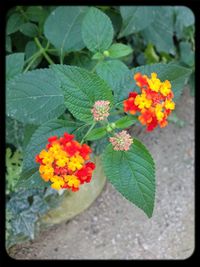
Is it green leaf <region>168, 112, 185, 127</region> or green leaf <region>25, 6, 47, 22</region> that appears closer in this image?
green leaf <region>25, 6, 47, 22</region>

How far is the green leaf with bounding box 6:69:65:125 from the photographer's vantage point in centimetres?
115

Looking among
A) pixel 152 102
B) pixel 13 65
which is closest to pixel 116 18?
pixel 13 65

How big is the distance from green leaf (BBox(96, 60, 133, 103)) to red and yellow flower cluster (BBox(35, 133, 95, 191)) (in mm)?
173

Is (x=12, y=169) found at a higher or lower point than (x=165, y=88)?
lower

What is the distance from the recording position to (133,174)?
1006 millimetres

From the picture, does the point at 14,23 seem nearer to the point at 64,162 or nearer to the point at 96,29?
the point at 96,29

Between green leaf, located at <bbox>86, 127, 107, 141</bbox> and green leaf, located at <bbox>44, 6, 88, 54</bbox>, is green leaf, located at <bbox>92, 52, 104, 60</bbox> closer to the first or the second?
green leaf, located at <bbox>44, 6, 88, 54</bbox>

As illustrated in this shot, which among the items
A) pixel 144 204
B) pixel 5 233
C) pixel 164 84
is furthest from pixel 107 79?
Result: pixel 5 233

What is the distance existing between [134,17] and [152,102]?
0.52 m

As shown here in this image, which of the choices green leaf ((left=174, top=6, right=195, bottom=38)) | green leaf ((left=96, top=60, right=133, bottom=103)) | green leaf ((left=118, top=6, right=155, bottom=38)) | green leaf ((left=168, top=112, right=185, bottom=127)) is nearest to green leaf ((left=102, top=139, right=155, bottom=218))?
green leaf ((left=96, top=60, right=133, bottom=103))

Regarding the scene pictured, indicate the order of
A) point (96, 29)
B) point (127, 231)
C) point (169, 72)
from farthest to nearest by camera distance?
point (127, 231) < point (96, 29) < point (169, 72)

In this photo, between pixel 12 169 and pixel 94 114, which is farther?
pixel 12 169

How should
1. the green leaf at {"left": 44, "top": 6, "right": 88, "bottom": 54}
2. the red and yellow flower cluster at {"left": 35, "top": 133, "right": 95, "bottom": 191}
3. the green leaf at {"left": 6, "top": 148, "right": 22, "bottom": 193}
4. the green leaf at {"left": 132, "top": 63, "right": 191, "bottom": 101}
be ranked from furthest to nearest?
the green leaf at {"left": 6, "top": 148, "right": 22, "bottom": 193}
the green leaf at {"left": 44, "top": 6, "right": 88, "bottom": 54}
the green leaf at {"left": 132, "top": 63, "right": 191, "bottom": 101}
the red and yellow flower cluster at {"left": 35, "top": 133, "right": 95, "bottom": 191}
